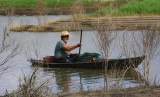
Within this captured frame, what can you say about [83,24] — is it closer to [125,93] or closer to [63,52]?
[63,52]

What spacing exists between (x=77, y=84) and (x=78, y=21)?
15388mm

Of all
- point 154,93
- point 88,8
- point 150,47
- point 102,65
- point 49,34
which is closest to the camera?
point 154,93

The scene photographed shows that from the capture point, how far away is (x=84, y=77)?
486 inches

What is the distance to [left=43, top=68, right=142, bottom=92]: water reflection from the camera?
10656 millimetres

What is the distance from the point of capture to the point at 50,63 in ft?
44.8

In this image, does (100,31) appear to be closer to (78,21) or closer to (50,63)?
(50,63)

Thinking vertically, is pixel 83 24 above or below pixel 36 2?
below

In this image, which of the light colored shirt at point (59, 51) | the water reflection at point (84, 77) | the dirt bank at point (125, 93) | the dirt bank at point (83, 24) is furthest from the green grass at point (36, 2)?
the dirt bank at point (125, 93)

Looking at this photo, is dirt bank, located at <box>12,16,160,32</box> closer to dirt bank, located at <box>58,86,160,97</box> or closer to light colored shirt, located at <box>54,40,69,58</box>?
light colored shirt, located at <box>54,40,69,58</box>

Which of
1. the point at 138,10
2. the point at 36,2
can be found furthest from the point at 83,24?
the point at 36,2

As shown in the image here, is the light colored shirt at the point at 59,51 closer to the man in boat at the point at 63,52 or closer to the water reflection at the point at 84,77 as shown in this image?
the man in boat at the point at 63,52

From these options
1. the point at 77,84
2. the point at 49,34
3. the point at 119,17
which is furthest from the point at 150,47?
the point at 119,17

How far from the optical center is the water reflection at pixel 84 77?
1066cm

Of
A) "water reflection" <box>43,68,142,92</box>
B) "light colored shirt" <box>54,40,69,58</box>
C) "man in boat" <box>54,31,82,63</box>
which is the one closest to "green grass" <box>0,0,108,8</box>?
"man in boat" <box>54,31,82,63</box>
